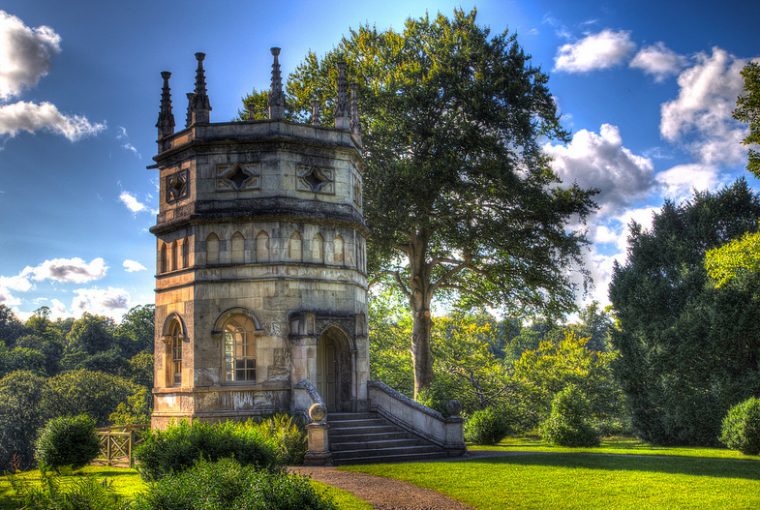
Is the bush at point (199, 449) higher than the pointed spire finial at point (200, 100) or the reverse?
the reverse

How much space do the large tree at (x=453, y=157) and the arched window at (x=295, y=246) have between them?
8.14 metres

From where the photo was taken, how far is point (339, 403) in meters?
22.6

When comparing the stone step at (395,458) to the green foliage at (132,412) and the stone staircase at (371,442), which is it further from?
the green foliage at (132,412)

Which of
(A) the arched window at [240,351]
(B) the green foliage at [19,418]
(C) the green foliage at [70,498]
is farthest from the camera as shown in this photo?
(B) the green foliage at [19,418]

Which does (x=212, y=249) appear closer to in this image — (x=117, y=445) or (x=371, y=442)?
(x=117, y=445)

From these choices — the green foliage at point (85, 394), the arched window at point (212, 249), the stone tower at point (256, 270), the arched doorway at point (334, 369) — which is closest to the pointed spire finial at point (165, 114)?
the stone tower at point (256, 270)

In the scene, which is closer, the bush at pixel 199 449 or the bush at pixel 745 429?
the bush at pixel 199 449

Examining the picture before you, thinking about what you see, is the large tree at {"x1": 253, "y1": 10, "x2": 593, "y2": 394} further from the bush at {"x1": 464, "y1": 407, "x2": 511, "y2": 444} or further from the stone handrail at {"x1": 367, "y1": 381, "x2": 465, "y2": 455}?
the stone handrail at {"x1": 367, "y1": 381, "x2": 465, "y2": 455}

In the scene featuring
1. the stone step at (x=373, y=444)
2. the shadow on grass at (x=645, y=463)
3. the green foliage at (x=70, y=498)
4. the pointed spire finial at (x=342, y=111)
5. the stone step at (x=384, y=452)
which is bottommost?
the shadow on grass at (x=645, y=463)

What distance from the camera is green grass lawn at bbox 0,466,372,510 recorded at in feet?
30.3

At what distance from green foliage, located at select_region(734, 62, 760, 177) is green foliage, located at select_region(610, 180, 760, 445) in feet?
24.0

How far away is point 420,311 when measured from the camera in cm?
3244

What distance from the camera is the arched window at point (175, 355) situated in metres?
22.2

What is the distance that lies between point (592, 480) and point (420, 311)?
56.4 ft
